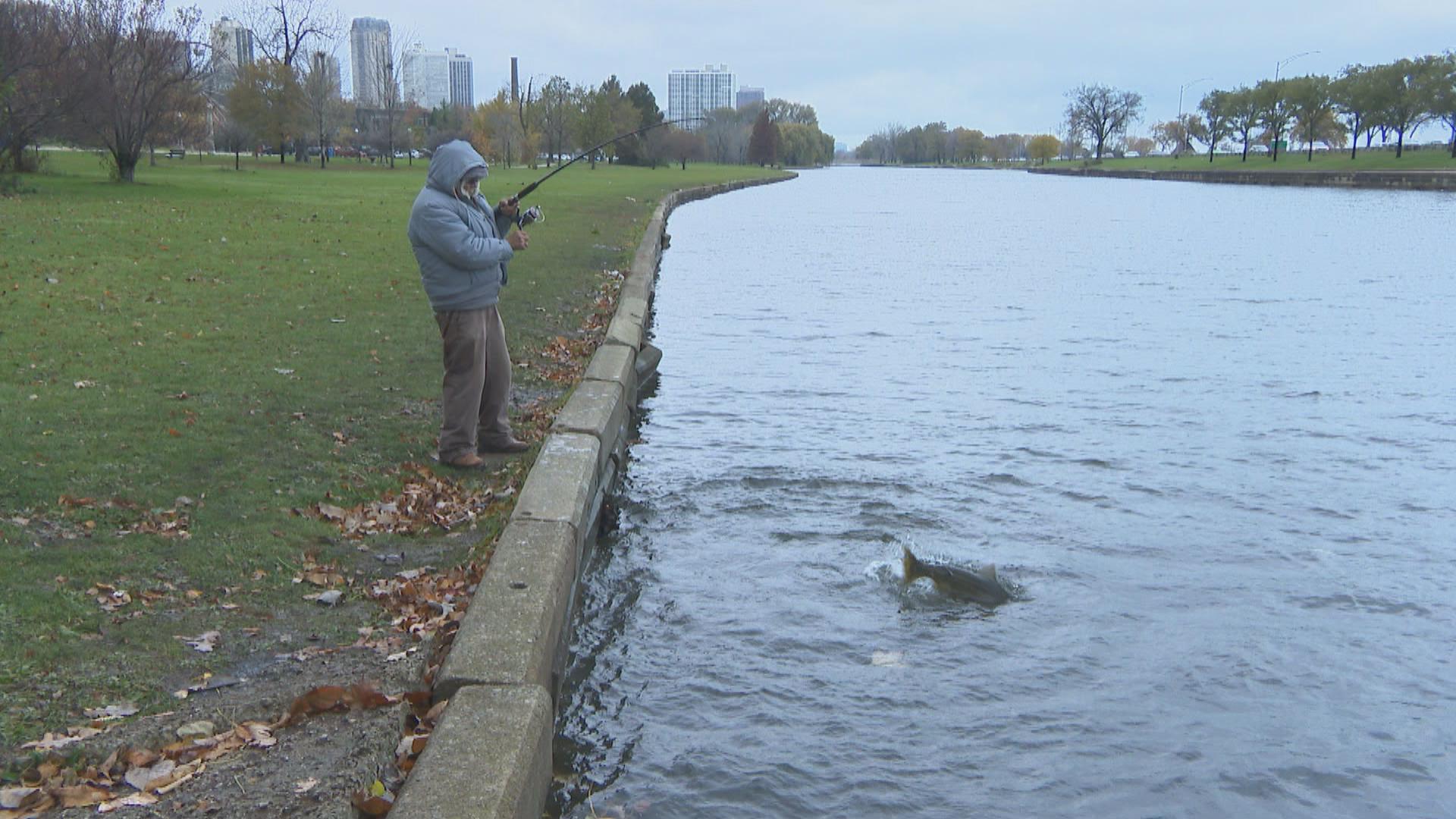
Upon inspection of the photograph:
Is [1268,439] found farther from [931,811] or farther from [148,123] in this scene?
[148,123]

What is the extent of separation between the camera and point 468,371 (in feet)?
25.9

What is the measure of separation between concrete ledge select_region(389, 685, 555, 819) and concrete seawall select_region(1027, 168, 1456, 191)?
71014mm

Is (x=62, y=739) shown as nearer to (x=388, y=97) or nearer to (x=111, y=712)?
(x=111, y=712)

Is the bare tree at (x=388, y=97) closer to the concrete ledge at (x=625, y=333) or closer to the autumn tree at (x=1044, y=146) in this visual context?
the concrete ledge at (x=625, y=333)

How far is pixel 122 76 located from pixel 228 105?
30.4m

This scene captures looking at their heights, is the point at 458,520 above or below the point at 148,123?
below

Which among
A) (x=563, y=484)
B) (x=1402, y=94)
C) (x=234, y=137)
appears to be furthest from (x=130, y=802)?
(x=1402, y=94)

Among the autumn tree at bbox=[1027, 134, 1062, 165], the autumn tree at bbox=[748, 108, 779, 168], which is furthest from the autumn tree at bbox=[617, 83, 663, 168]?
the autumn tree at bbox=[1027, 134, 1062, 165]

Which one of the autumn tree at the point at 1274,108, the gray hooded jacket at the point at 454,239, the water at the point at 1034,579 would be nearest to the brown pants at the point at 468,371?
the gray hooded jacket at the point at 454,239

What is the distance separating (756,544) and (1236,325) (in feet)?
39.9

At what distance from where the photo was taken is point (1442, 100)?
3167 inches

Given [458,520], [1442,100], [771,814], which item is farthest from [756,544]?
[1442,100]

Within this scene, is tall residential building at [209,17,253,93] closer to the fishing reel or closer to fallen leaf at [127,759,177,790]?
the fishing reel

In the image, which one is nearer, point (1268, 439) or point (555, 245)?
point (1268, 439)
